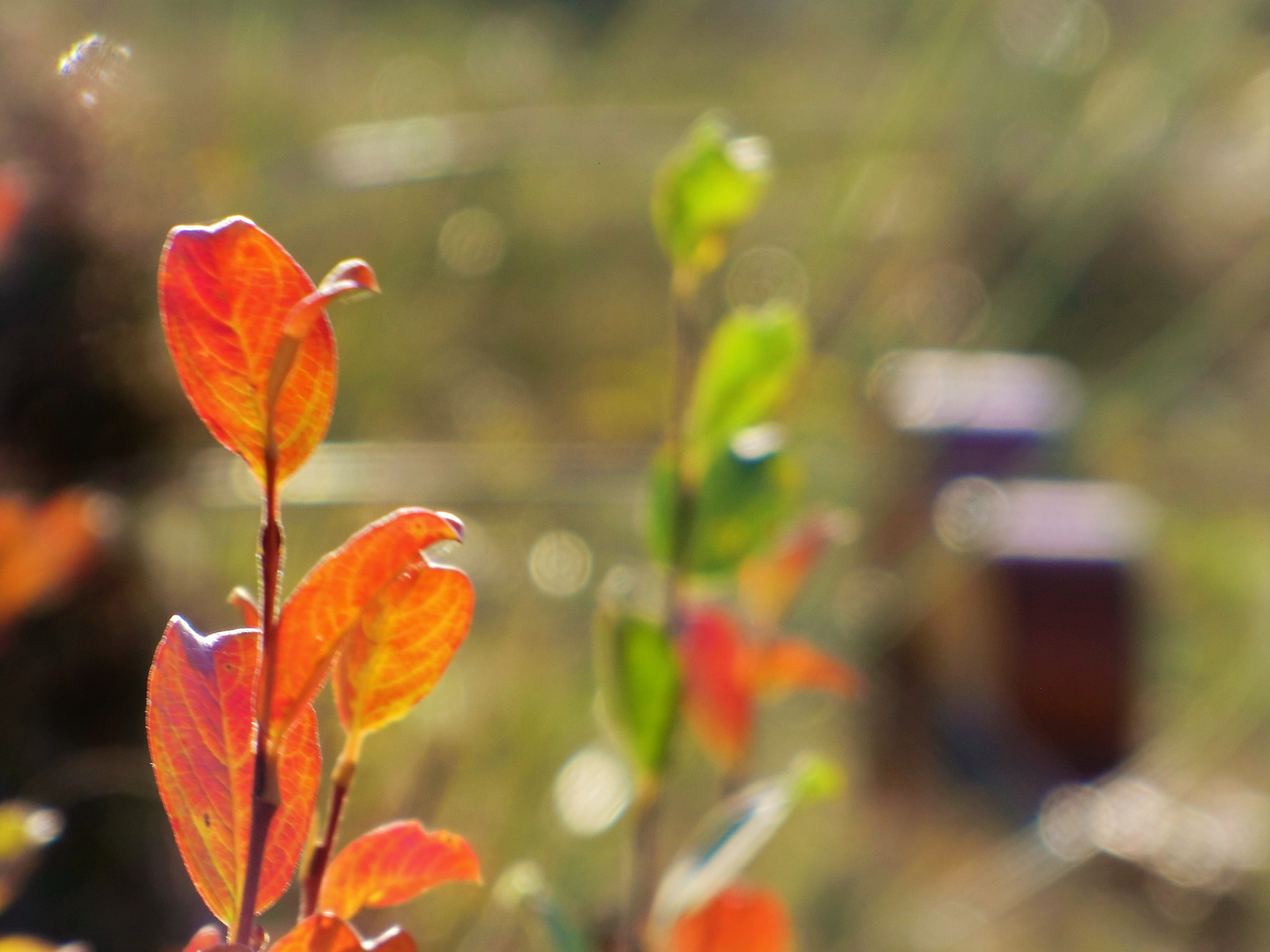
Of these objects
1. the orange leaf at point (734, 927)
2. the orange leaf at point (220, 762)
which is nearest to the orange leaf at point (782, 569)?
the orange leaf at point (734, 927)

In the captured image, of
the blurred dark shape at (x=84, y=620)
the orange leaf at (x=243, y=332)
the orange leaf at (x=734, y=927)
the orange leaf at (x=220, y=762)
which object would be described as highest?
the blurred dark shape at (x=84, y=620)

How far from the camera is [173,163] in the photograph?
0.81 meters

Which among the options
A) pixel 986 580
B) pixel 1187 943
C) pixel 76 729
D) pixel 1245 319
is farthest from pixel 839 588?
pixel 1245 319

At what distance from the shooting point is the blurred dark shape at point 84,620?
68 cm

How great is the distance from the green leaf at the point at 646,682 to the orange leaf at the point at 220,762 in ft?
0.42

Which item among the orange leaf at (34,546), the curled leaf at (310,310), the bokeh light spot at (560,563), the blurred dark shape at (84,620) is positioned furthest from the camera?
the bokeh light spot at (560,563)

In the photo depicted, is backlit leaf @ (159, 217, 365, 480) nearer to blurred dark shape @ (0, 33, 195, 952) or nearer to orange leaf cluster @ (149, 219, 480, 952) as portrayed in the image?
orange leaf cluster @ (149, 219, 480, 952)

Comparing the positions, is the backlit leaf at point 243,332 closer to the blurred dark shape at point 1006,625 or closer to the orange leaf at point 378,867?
the orange leaf at point 378,867

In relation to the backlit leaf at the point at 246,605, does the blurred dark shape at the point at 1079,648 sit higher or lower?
higher

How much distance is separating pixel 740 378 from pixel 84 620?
0.64 meters

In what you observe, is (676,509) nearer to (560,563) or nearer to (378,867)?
(378,867)

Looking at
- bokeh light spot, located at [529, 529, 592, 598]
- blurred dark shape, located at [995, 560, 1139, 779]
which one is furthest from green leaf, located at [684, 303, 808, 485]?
blurred dark shape, located at [995, 560, 1139, 779]

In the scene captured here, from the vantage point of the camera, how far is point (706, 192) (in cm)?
27

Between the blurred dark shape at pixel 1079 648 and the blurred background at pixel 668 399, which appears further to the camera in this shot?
the blurred dark shape at pixel 1079 648
